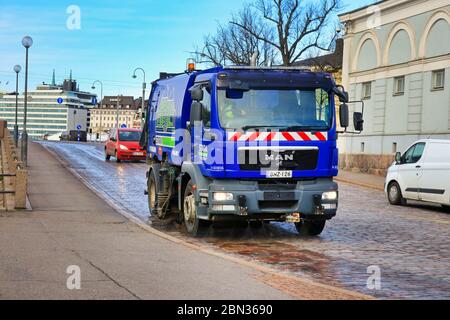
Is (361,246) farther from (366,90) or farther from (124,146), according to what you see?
(366,90)

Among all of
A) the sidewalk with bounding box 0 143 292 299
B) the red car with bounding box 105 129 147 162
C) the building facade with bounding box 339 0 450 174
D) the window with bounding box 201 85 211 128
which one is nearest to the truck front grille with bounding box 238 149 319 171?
the window with bounding box 201 85 211 128

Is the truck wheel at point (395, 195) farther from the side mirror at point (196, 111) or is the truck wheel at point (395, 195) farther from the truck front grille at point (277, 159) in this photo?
the side mirror at point (196, 111)

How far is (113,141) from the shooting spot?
35.5 metres

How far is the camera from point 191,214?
12.2 m

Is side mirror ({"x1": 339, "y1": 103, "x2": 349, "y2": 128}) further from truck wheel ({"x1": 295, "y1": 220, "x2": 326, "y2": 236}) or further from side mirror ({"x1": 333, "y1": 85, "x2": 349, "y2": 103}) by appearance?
truck wheel ({"x1": 295, "y1": 220, "x2": 326, "y2": 236})

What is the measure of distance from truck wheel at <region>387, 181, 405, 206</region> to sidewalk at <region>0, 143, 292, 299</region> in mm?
8911

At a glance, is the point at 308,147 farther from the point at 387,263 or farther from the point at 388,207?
the point at 388,207

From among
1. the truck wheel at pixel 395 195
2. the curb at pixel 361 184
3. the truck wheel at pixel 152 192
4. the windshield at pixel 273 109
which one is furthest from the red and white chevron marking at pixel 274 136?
the curb at pixel 361 184

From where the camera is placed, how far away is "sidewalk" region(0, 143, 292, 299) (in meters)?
6.94

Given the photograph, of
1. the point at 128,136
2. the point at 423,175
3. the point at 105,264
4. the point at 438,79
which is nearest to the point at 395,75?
the point at 438,79

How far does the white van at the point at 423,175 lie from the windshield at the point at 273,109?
24.1 feet

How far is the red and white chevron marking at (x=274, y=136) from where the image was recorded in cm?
1098
